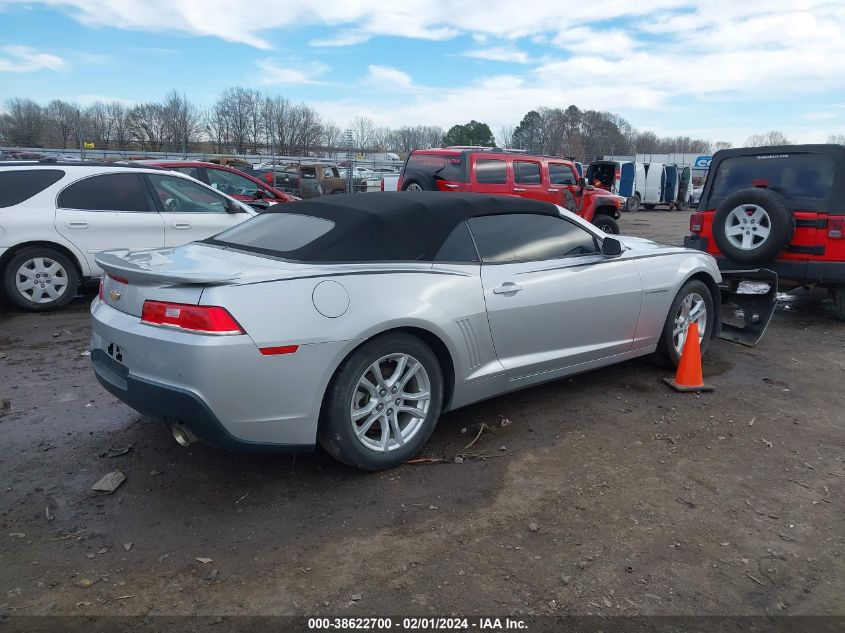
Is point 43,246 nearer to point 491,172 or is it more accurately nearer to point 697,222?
point 697,222

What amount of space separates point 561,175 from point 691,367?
9.25 meters

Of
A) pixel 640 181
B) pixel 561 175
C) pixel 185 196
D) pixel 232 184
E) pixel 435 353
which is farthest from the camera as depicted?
pixel 640 181

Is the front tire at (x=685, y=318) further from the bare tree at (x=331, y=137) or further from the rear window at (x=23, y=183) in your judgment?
the bare tree at (x=331, y=137)

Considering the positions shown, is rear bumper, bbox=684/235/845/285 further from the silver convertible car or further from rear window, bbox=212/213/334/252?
rear window, bbox=212/213/334/252

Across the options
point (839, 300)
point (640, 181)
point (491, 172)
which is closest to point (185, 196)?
point (491, 172)

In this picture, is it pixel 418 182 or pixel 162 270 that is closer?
pixel 162 270

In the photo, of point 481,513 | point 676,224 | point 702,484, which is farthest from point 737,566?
point 676,224

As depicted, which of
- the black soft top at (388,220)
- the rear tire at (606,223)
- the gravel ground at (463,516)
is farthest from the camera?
the rear tire at (606,223)

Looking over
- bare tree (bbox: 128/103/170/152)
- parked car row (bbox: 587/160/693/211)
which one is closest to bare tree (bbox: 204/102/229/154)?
bare tree (bbox: 128/103/170/152)

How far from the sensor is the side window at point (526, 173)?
1262 centimetres

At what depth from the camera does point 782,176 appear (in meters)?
7.38

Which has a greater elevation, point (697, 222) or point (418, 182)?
point (418, 182)

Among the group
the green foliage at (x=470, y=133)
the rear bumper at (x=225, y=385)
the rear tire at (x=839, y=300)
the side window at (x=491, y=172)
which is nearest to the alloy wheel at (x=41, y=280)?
the rear bumper at (x=225, y=385)

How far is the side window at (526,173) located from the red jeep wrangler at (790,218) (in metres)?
5.35
